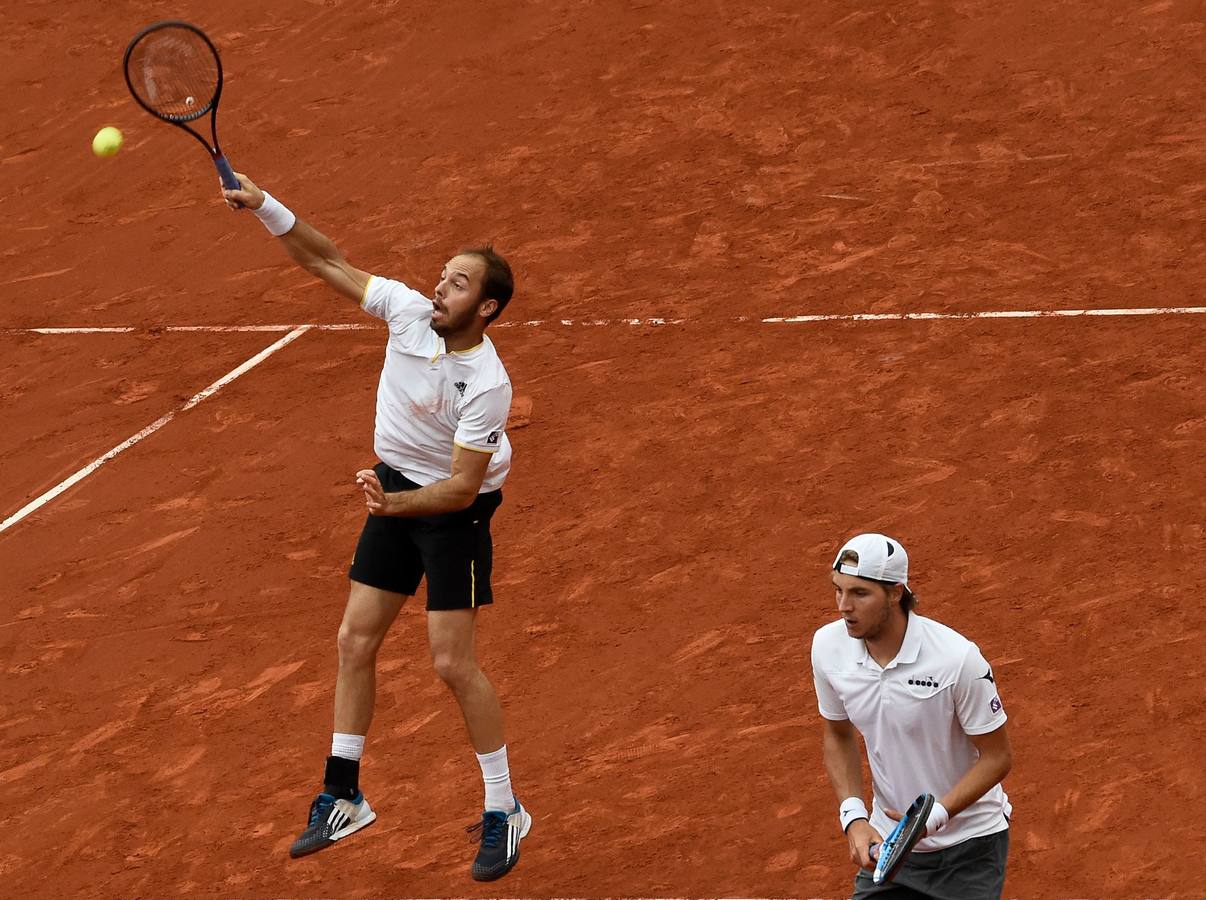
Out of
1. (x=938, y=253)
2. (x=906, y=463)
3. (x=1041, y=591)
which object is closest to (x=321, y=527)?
(x=906, y=463)

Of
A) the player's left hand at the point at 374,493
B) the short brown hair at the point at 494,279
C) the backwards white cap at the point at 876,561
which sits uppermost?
the short brown hair at the point at 494,279

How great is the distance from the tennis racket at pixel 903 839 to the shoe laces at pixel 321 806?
2792mm

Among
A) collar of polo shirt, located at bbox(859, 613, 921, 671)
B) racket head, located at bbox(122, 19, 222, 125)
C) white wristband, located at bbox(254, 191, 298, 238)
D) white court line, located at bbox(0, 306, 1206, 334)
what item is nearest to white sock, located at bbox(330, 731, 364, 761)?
white wristband, located at bbox(254, 191, 298, 238)

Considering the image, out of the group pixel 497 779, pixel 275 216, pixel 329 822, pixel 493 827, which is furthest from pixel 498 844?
pixel 275 216

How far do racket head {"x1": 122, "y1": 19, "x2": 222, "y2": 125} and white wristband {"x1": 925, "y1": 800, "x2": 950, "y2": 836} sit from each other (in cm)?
457

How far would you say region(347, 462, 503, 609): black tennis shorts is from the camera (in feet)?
25.1

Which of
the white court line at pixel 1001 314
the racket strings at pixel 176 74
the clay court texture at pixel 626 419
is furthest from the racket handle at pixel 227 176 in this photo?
the white court line at pixel 1001 314

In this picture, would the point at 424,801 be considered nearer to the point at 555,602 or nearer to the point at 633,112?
the point at 555,602

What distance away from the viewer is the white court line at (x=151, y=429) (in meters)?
12.8

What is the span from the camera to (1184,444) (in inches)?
484

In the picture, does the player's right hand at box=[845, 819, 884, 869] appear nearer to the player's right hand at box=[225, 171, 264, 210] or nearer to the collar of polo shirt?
the collar of polo shirt

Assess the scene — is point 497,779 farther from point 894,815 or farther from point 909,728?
point 909,728

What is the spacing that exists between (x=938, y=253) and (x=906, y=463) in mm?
3271

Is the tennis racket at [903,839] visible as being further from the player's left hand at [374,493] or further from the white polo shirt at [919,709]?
the player's left hand at [374,493]
